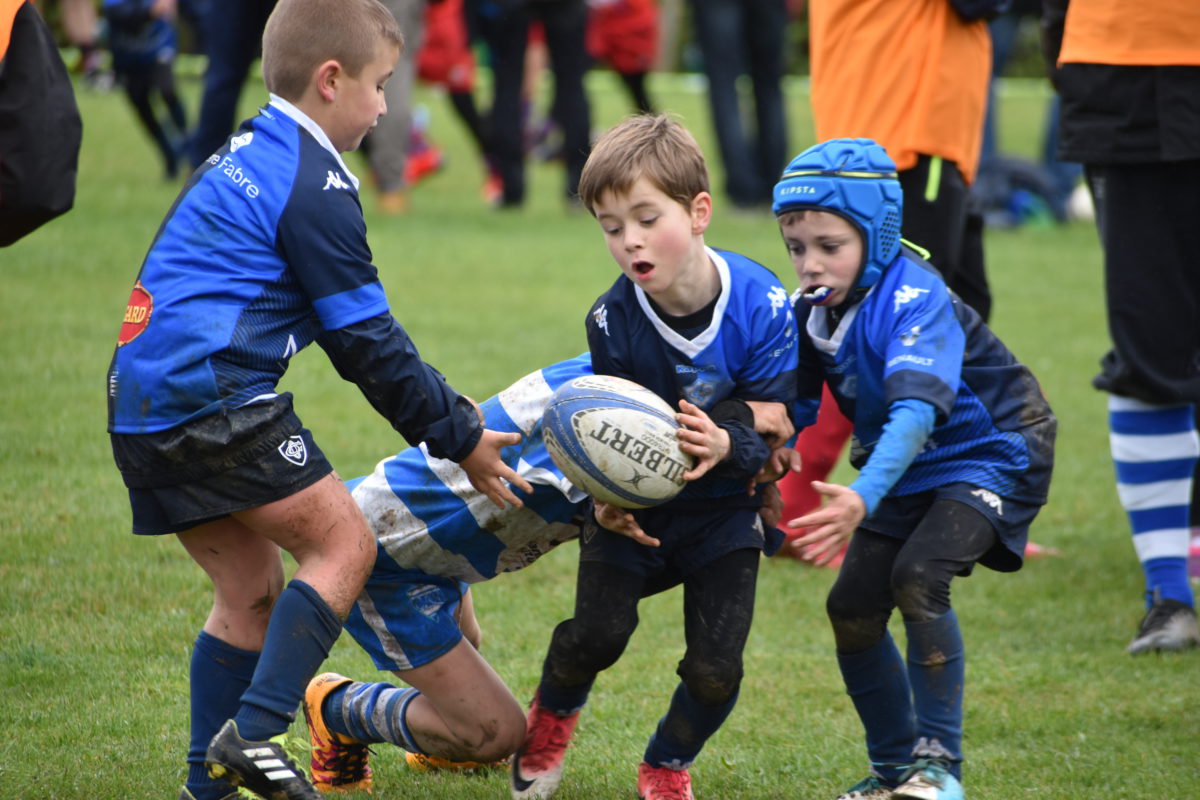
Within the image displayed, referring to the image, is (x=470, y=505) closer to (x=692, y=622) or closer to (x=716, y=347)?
(x=692, y=622)

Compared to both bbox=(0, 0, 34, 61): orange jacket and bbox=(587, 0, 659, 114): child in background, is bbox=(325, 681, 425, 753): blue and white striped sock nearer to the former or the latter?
bbox=(0, 0, 34, 61): orange jacket

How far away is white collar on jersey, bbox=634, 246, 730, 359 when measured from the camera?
3.58 metres

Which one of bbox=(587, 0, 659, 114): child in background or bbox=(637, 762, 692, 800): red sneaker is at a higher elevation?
bbox=(637, 762, 692, 800): red sneaker

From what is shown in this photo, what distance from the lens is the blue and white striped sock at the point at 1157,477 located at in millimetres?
5176

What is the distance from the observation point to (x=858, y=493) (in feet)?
10.9

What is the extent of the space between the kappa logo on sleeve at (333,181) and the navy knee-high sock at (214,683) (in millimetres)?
1128

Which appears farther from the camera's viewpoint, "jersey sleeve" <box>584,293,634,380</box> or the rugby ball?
"jersey sleeve" <box>584,293,634,380</box>

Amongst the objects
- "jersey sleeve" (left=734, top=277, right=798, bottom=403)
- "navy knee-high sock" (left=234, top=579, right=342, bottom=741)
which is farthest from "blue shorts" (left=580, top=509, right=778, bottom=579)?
"navy knee-high sock" (left=234, top=579, right=342, bottom=741)

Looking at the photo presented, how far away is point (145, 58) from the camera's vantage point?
13594 millimetres

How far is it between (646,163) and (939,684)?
1472 millimetres

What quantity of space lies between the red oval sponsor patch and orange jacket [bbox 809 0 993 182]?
296 centimetres

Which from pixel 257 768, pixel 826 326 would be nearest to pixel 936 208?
pixel 826 326

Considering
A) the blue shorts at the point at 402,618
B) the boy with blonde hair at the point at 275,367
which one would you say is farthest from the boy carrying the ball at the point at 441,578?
the boy with blonde hair at the point at 275,367

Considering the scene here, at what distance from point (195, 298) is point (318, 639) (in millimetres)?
810
